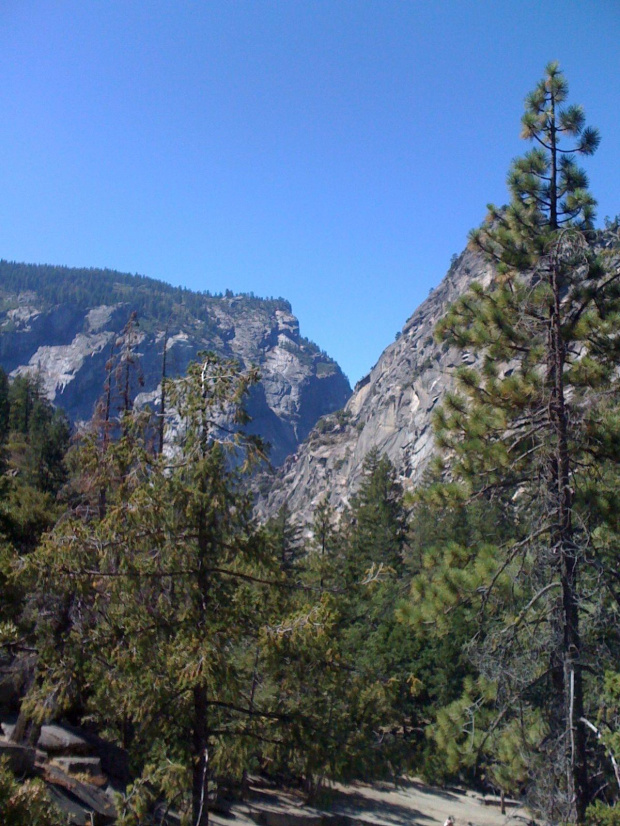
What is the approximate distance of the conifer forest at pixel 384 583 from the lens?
727cm

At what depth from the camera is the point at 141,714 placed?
23.0 ft

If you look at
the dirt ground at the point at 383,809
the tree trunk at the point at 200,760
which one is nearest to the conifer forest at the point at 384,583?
the tree trunk at the point at 200,760

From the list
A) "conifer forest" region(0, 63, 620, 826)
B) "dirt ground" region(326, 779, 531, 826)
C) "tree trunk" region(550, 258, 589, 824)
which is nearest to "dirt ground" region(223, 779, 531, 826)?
"dirt ground" region(326, 779, 531, 826)

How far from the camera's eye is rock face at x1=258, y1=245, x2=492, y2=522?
99.7 meters

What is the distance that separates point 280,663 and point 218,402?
10.1 ft

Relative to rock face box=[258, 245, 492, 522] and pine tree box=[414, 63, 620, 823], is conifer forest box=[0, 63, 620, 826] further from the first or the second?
rock face box=[258, 245, 492, 522]

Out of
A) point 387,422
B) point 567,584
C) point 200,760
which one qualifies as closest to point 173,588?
point 200,760

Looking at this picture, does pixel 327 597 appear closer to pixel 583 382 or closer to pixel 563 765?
pixel 563 765

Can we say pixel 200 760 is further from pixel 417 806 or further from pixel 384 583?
pixel 417 806

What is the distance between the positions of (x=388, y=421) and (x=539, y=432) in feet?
339

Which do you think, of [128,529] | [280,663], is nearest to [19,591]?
[128,529]

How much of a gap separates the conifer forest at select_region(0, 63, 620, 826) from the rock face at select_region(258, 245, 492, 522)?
7963 cm

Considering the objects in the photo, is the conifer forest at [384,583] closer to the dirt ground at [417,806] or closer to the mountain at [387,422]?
the dirt ground at [417,806]

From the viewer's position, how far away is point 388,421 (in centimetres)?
11175
